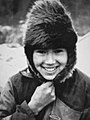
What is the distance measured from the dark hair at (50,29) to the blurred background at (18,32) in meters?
0.11

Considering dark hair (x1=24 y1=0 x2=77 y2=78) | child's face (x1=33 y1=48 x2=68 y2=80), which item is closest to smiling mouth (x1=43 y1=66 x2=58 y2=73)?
child's face (x1=33 y1=48 x2=68 y2=80)

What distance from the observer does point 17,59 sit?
1.40 m

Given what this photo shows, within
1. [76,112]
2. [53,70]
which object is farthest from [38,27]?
[76,112]

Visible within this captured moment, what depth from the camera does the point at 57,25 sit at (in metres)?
1.17

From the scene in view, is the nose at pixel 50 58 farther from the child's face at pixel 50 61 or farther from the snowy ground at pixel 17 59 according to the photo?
the snowy ground at pixel 17 59

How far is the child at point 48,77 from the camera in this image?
3.86 ft

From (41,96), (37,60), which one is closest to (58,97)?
(41,96)

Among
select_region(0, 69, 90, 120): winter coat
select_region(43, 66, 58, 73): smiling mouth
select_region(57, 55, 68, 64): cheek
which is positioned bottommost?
select_region(0, 69, 90, 120): winter coat

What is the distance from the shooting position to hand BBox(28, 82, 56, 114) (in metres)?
1.23

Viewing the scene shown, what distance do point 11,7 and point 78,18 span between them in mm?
380

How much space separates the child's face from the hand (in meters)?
0.05

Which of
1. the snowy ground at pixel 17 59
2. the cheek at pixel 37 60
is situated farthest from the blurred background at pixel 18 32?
the cheek at pixel 37 60

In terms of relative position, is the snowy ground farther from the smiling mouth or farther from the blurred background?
the smiling mouth

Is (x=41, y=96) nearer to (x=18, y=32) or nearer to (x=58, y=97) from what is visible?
(x=58, y=97)
